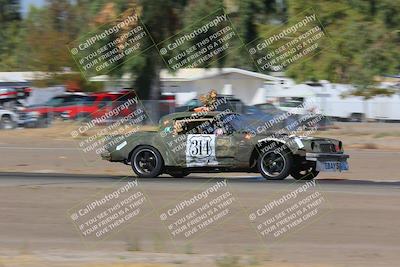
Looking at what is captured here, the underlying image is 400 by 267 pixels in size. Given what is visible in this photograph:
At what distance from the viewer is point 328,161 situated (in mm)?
16297

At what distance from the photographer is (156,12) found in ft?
127

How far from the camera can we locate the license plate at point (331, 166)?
637 inches

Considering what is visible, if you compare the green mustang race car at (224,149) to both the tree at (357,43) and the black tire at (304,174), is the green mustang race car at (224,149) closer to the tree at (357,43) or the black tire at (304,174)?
the black tire at (304,174)

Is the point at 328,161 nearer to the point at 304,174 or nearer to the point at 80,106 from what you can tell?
the point at 304,174

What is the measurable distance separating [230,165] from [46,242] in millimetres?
6514

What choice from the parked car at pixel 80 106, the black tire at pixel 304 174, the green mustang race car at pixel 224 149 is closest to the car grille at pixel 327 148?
the green mustang race car at pixel 224 149

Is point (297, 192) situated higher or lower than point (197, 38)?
lower

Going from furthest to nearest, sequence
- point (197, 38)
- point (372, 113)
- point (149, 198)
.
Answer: point (372, 113), point (197, 38), point (149, 198)

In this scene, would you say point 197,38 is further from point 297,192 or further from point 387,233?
point 387,233

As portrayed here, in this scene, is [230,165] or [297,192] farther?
[230,165]

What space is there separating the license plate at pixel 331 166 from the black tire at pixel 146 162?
127 inches

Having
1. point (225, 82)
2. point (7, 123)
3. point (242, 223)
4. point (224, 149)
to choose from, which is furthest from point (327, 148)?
point (225, 82)

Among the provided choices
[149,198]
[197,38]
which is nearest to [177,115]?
[149,198]

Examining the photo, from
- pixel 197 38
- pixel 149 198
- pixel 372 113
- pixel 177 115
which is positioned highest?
pixel 197 38
